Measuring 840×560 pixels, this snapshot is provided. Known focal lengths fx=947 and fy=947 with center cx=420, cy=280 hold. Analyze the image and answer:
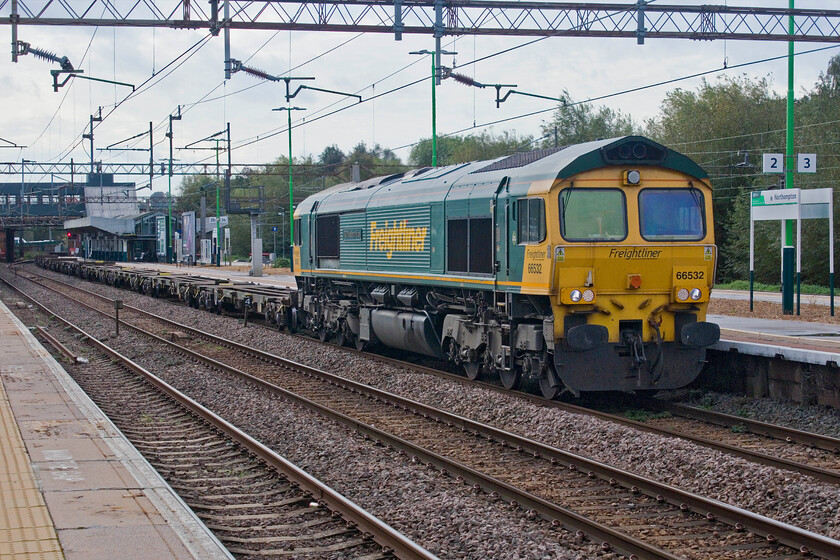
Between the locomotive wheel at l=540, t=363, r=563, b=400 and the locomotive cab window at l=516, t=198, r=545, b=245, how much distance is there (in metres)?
1.85

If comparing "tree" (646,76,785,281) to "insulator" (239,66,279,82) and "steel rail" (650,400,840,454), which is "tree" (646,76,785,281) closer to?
"insulator" (239,66,279,82)

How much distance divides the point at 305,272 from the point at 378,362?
569cm

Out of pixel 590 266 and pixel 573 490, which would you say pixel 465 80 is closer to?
pixel 590 266

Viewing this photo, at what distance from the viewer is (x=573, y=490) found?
30.4 ft

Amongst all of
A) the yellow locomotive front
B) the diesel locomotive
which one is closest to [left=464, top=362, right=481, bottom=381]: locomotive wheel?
the diesel locomotive

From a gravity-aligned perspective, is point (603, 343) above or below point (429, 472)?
above

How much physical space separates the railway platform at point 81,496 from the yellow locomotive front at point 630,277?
20.0ft

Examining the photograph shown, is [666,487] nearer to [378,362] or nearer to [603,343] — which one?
[603,343]

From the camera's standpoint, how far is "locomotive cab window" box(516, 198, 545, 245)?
43.1 feet

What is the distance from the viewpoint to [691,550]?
24.4ft

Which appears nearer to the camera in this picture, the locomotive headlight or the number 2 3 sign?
the locomotive headlight

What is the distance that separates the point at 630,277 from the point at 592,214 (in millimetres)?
1026

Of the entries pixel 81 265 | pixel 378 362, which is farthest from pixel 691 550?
pixel 81 265

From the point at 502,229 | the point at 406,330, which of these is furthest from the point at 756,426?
the point at 406,330
